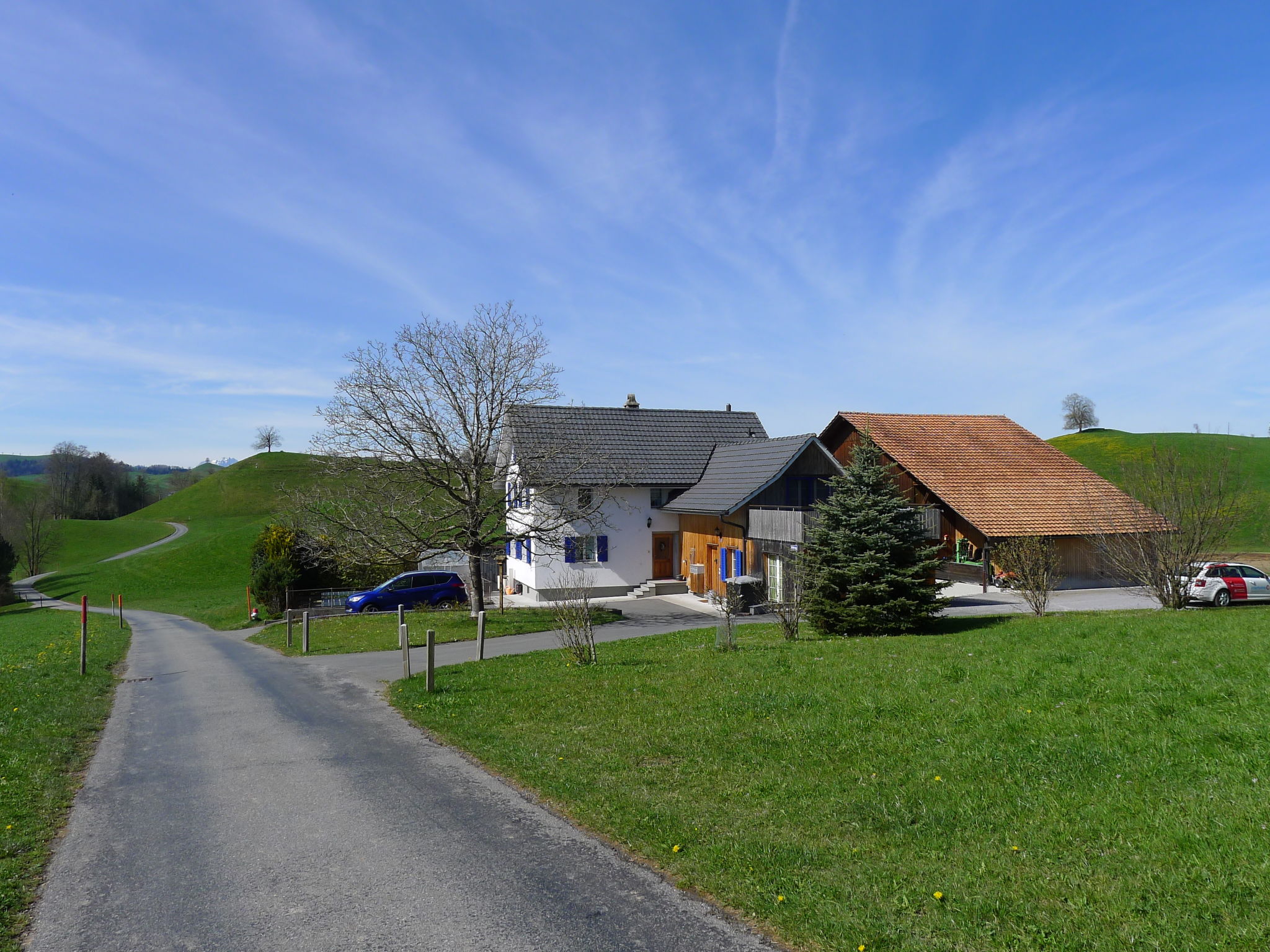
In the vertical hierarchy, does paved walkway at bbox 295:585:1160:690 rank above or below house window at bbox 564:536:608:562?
below

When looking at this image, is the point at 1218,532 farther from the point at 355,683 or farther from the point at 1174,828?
the point at 355,683

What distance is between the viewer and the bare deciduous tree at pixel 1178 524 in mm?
18562

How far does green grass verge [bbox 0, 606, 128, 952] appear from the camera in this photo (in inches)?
250

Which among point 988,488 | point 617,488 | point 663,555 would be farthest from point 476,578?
point 988,488

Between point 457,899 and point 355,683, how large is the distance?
435 inches

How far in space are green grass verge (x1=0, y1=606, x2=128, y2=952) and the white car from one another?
91.4 feet

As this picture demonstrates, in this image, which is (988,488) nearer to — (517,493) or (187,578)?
(517,493)

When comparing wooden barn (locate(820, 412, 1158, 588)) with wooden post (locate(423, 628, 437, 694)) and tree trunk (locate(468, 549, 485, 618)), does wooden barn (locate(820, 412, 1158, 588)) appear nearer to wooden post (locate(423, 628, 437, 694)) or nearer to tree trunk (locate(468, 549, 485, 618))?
tree trunk (locate(468, 549, 485, 618))

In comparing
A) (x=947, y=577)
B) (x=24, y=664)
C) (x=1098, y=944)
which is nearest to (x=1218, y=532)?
(x=947, y=577)

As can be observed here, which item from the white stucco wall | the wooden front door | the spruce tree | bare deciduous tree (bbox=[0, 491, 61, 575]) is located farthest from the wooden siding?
bare deciduous tree (bbox=[0, 491, 61, 575])

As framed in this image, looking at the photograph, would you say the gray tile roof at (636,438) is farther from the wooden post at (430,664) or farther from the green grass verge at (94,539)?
the green grass verge at (94,539)

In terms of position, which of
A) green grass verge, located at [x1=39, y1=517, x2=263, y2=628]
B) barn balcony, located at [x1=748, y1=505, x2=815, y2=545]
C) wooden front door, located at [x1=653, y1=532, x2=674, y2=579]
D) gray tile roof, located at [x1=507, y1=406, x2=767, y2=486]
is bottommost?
green grass verge, located at [x1=39, y1=517, x2=263, y2=628]

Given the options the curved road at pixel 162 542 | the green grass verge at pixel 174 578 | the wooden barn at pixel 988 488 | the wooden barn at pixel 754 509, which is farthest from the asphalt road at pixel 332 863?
the curved road at pixel 162 542

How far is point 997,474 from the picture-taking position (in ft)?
116
